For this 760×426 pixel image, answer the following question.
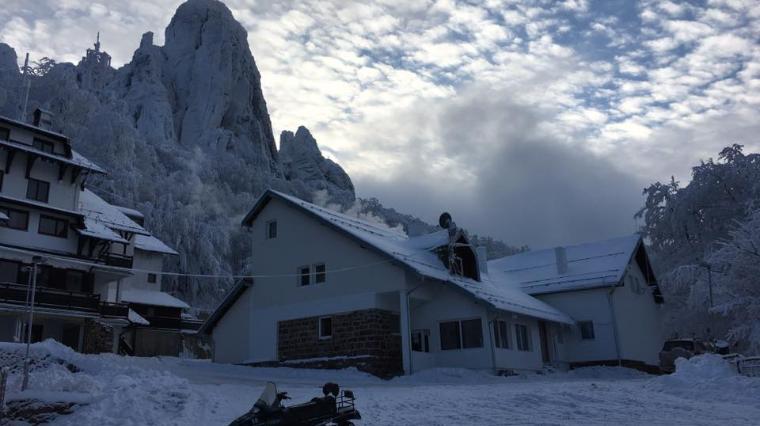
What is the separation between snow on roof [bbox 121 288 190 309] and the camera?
47.9m

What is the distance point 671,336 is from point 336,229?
2352 centimetres

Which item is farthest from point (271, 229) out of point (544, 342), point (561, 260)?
point (561, 260)

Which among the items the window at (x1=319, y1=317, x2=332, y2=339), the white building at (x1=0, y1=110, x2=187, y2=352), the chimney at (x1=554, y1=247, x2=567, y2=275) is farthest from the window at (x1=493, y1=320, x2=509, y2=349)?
the white building at (x1=0, y1=110, x2=187, y2=352)

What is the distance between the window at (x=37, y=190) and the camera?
119 feet

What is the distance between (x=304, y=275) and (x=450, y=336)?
6951 millimetres

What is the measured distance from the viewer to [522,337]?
31094mm

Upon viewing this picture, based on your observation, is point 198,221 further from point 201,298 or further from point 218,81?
point 218,81

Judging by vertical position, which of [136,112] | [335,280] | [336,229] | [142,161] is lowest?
[335,280]

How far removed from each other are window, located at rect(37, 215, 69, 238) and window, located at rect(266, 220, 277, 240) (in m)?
12.3

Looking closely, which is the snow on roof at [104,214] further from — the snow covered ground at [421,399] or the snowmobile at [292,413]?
the snowmobile at [292,413]

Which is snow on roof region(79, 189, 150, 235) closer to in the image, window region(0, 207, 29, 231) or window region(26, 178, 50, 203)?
window region(26, 178, 50, 203)

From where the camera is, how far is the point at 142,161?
232 feet

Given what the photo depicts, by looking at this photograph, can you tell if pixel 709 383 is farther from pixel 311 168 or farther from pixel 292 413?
pixel 311 168

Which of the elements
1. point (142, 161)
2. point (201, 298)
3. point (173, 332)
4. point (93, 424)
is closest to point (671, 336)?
point (173, 332)
